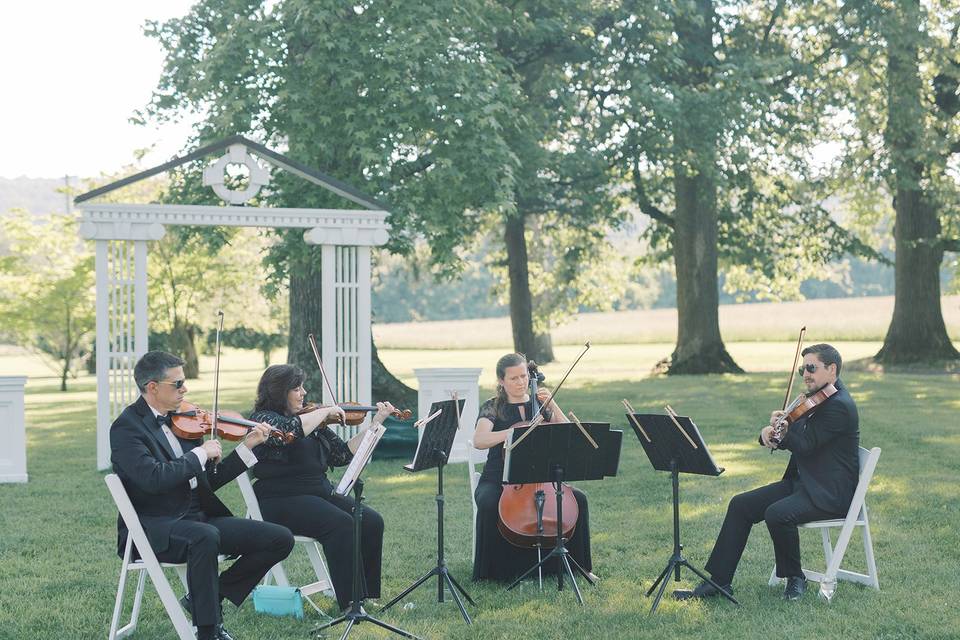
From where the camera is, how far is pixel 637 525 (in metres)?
9.14

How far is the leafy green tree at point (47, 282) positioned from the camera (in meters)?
31.1

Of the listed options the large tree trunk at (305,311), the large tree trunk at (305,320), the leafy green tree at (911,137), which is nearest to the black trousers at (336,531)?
the large tree trunk at (305,320)

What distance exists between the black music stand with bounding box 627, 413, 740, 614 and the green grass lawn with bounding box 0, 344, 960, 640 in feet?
0.61

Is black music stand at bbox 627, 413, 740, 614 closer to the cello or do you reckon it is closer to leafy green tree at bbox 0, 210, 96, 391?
the cello

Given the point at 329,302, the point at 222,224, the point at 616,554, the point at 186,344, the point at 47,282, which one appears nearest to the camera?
the point at 616,554

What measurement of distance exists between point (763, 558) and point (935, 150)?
18187 millimetres

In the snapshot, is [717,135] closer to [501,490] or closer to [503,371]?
[503,371]

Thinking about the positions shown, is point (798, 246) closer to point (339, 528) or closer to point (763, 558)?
point (763, 558)

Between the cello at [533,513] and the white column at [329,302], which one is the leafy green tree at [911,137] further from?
the cello at [533,513]

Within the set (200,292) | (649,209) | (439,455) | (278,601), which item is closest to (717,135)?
(649,209)

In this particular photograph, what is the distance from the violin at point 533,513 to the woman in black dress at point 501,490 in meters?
0.09

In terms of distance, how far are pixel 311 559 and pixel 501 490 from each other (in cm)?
134

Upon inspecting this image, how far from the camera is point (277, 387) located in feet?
21.8

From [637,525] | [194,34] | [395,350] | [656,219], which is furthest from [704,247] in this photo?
[395,350]
